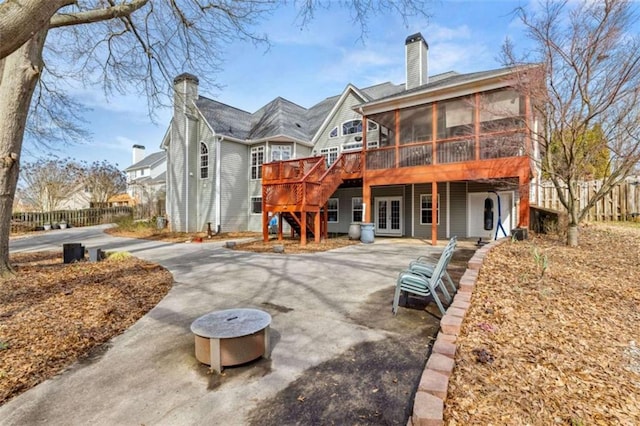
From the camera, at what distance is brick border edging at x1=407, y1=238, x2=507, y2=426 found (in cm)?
193

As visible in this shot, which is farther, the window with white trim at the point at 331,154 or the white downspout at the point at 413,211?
the window with white trim at the point at 331,154

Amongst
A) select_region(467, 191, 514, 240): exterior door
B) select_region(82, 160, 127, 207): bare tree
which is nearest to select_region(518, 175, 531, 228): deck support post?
select_region(467, 191, 514, 240): exterior door

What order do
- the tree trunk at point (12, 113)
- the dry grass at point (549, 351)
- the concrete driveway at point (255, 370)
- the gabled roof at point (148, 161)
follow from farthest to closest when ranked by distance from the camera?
the gabled roof at point (148, 161) < the tree trunk at point (12, 113) < the concrete driveway at point (255, 370) < the dry grass at point (549, 351)

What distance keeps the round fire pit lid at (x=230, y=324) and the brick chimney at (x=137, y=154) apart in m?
48.5

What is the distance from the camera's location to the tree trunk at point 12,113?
6191 millimetres

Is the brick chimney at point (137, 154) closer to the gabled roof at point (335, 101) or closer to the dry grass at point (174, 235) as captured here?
the dry grass at point (174, 235)

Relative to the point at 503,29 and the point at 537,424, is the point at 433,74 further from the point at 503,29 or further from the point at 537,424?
the point at 537,424

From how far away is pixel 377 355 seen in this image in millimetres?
3170

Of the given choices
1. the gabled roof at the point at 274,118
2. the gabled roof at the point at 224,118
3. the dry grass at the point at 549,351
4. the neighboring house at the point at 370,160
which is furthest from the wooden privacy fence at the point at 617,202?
the gabled roof at the point at 224,118

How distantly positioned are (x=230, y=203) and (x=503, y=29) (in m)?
14.5

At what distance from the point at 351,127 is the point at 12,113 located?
13.8 m

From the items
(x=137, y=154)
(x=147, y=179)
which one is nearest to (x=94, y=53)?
(x=147, y=179)

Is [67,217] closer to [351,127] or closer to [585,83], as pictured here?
[351,127]

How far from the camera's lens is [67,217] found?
79.3ft
